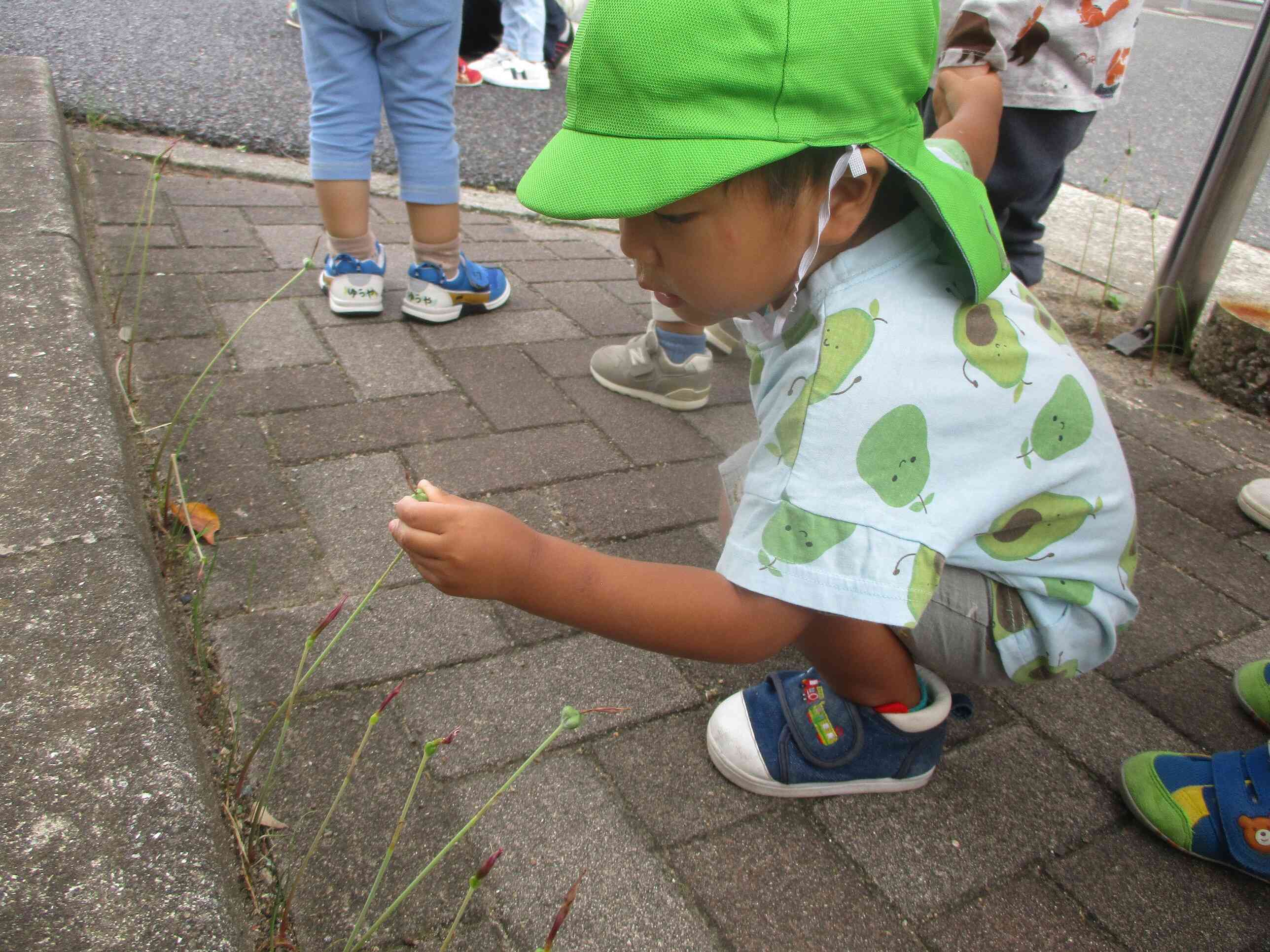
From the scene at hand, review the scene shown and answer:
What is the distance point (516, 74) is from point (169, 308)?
3722 millimetres

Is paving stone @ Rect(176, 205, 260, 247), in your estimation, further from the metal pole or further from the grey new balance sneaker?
the metal pole

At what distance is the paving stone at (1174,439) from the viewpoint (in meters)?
2.45

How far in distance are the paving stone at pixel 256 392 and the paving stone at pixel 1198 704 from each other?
1.68m

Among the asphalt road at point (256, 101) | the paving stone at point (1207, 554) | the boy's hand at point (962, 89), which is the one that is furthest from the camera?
the asphalt road at point (256, 101)

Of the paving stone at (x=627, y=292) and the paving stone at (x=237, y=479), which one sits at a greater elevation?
the paving stone at (x=237, y=479)

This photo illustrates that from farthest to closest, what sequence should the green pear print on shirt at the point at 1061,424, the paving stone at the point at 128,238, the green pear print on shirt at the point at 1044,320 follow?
the paving stone at the point at 128,238, the green pear print on shirt at the point at 1044,320, the green pear print on shirt at the point at 1061,424

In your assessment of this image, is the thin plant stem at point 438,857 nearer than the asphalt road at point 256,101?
Yes

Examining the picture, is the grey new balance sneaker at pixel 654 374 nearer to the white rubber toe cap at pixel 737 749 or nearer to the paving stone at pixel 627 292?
the paving stone at pixel 627 292

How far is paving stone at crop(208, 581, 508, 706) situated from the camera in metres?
1.42

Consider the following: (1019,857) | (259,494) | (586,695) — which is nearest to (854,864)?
(1019,857)

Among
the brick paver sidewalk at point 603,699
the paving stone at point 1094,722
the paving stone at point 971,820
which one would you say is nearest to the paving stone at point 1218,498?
the brick paver sidewalk at point 603,699

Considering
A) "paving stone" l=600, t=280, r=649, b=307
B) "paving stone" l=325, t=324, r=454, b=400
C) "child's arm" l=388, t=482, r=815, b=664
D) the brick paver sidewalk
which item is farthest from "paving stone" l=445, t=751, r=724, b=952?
"paving stone" l=600, t=280, r=649, b=307

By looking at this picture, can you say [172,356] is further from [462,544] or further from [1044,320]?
[1044,320]

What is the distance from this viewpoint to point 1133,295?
3.53 m
